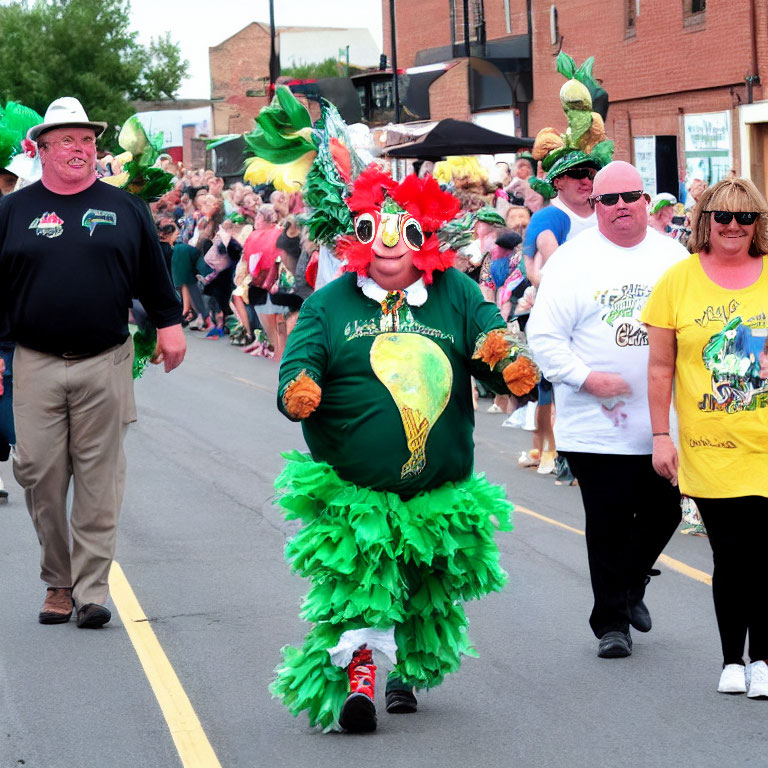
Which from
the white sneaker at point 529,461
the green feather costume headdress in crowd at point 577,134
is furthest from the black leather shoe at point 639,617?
the white sneaker at point 529,461

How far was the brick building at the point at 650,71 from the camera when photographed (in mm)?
23531

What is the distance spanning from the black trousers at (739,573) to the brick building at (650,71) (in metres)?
18.4

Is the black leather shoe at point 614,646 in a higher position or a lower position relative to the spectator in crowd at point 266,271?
lower

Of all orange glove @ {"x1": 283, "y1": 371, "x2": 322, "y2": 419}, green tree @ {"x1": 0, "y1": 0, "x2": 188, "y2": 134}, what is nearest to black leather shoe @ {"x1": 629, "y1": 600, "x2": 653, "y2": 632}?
orange glove @ {"x1": 283, "y1": 371, "x2": 322, "y2": 419}

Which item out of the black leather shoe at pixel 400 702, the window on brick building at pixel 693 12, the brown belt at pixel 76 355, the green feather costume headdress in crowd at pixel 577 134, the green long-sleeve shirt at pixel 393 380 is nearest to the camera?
the green long-sleeve shirt at pixel 393 380

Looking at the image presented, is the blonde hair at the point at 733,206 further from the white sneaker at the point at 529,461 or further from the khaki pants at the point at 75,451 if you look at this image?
the white sneaker at the point at 529,461

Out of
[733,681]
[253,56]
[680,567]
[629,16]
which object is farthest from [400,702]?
[253,56]

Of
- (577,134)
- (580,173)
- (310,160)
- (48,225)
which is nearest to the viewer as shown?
(310,160)

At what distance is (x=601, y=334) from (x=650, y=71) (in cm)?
2180

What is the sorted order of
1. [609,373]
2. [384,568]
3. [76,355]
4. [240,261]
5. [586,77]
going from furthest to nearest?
[240,261], [586,77], [76,355], [609,373], [384,568]

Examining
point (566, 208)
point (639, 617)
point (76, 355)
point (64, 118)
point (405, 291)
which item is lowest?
point (639, 617)

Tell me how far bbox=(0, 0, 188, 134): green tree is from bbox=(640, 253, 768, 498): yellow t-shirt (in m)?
61.3

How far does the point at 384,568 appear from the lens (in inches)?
203

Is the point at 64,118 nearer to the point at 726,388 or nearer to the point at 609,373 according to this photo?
the point at 609,373
